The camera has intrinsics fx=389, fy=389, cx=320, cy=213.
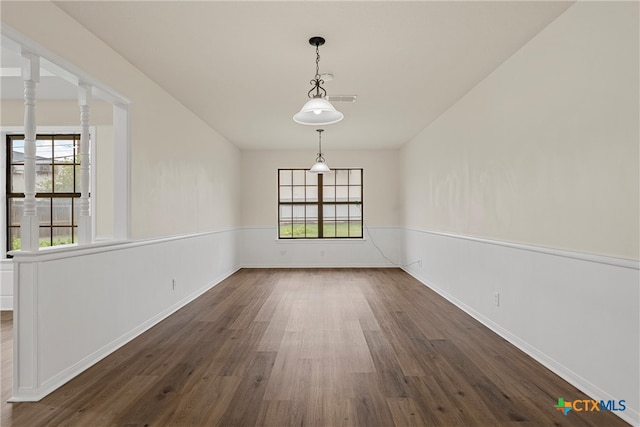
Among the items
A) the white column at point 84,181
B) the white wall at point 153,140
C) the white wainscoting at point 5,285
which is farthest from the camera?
the white wainscoting at point 5,285

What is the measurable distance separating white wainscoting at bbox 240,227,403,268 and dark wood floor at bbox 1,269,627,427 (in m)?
3.99

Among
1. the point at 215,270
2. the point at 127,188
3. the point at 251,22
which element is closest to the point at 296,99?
the point at 251,22

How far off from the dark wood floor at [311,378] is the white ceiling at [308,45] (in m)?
2.55

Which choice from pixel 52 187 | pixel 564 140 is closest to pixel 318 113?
pixel 564 140

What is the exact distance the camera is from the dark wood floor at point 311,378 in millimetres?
2191

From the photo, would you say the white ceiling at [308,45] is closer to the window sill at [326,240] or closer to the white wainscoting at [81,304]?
the white wainscoting at [81,304]

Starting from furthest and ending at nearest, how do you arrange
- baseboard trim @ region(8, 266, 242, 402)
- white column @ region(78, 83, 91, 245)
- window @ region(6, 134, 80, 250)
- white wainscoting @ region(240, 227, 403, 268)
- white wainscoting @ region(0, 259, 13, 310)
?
white wainscoting @ region(240, 227, 403, 268)
window @ region(6, 134, 80, 250)
white wainscoting @ region(0, 259, 13, 310)
white column @ region(78, 83, 91, 245)
baseboard trim @ region(8, 266, 242, 402)

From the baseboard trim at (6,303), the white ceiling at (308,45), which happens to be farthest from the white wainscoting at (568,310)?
the baseboard trim at (6,303)

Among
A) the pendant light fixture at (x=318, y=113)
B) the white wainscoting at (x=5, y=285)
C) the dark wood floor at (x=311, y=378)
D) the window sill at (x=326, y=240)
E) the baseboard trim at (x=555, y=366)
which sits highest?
the pendant light fixture at (x=318, y=113)

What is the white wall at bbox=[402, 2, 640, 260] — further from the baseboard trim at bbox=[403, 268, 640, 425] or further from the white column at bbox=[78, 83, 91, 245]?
the white column at bbox=[78, 83, 91, 245]

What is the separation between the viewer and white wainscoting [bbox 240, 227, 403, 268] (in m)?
8.55

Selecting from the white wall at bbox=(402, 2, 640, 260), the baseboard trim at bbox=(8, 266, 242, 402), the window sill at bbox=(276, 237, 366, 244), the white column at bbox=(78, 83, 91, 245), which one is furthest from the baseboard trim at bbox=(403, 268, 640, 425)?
the window sill at bbox=(276, 237, 366, 244)

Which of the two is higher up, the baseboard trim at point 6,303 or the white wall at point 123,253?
the white wall at point 123,253

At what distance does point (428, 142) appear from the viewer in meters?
6.29
